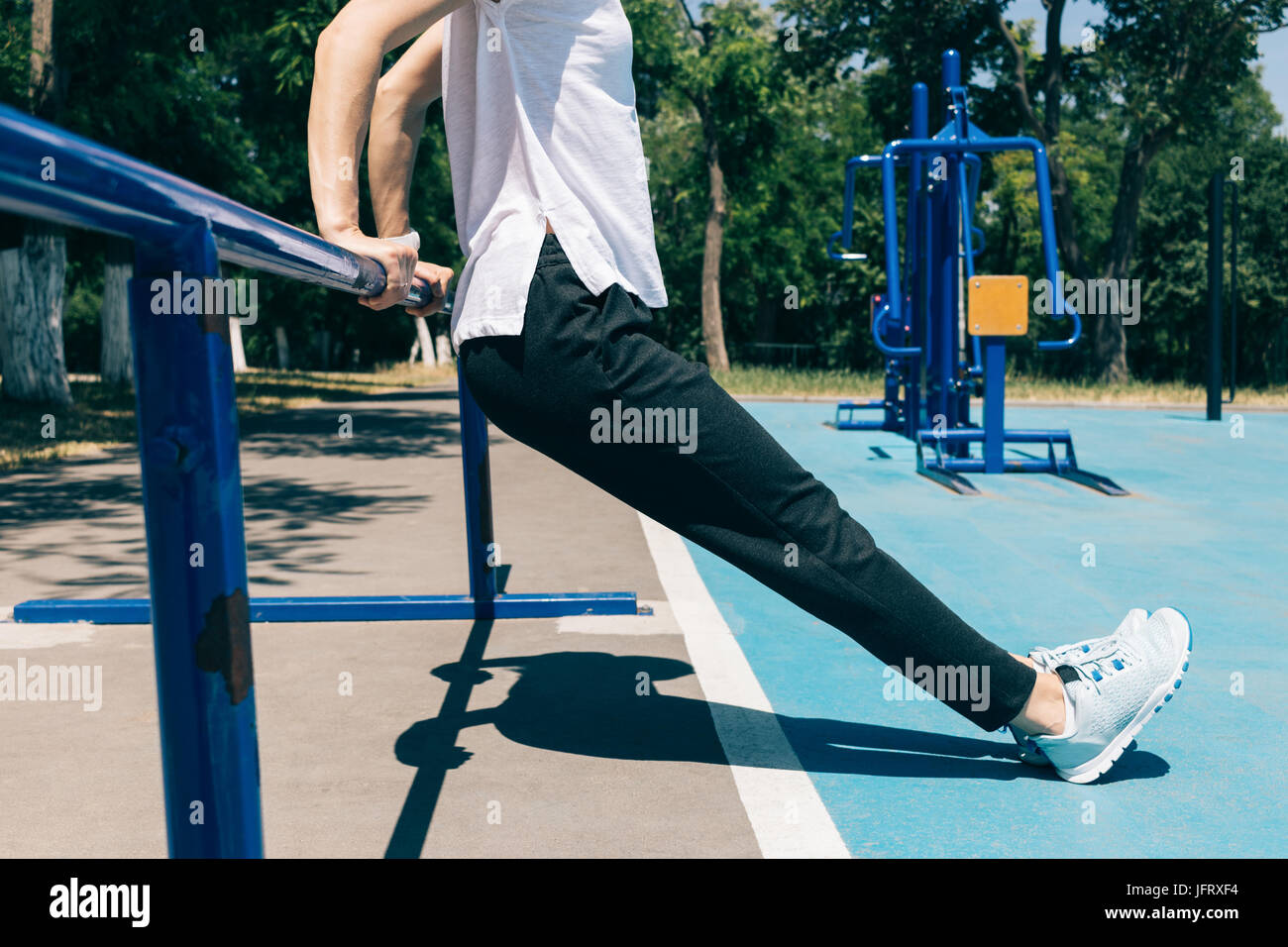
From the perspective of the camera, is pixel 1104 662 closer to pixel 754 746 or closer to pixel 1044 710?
pixel 1044 710

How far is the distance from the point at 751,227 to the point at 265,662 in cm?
4005

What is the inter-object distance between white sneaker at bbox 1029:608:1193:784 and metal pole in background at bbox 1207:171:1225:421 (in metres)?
14.5

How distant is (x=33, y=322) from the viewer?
1670cm

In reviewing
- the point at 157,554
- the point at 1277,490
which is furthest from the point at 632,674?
the point at 1277,490

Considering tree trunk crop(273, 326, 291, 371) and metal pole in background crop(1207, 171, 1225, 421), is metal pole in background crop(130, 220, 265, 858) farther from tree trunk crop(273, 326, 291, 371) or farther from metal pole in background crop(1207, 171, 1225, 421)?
tree trunk crop(273, 326, 291, 371)

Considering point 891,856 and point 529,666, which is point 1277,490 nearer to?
point 529,666

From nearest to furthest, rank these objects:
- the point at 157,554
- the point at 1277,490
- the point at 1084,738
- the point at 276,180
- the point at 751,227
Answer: the point at 157,554 < the point at 1084,738 < the point at 1277,490 < the point at 276,180 < the point at 751,227

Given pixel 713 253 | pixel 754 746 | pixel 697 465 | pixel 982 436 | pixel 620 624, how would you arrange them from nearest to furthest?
pixel 697 465 < pixel 754 746 < pixel 620 624 < pixel 982 436 < pixel 713 253

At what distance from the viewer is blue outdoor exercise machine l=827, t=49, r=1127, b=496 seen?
33.3 feet

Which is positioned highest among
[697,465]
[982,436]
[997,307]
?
[997,307]

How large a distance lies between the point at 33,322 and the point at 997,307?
1282cm

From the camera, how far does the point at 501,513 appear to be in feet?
26.6

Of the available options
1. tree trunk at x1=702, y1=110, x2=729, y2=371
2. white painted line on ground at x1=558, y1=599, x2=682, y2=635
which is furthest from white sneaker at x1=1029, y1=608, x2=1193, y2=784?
tree trunk at x1=702, y1=110, x2=729, y2=371

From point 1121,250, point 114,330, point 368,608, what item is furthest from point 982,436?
point 1121,250
